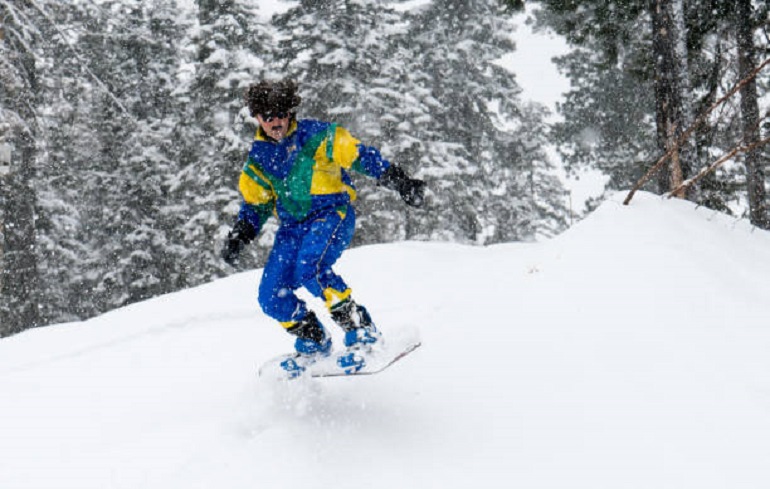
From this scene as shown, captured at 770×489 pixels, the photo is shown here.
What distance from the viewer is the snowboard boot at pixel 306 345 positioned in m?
3.64

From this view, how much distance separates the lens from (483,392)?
361cm

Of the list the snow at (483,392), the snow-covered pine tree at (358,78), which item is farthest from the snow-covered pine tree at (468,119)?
the snow at (483,392)

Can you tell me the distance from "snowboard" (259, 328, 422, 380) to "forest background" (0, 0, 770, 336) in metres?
13.9

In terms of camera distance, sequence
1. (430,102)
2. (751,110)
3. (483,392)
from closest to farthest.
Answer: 1. (483,392)
2. (751,110)
3. (430,102)

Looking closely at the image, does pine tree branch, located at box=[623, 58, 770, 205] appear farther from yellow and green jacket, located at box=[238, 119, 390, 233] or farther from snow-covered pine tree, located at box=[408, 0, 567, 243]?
snow-covered pine tree, located at box=[408, 0, 567, 243]

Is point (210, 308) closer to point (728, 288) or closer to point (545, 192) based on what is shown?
point (728, 288)

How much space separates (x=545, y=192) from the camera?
104 ft

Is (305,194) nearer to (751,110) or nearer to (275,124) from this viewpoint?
(275,124)

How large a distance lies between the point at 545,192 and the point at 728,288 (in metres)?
28.0

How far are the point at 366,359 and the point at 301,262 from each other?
0.67 m

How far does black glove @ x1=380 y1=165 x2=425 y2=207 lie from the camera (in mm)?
3439

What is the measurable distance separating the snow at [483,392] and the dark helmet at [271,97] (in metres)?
1.51

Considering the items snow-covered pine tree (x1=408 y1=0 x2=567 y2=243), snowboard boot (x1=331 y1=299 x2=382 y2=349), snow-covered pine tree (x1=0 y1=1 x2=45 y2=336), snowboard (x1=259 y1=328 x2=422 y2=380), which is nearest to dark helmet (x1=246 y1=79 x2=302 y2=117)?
snowboard boot (x1=331 y1=299 x2=382 y2=349)

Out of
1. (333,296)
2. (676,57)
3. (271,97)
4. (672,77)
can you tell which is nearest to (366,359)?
(333,296)
